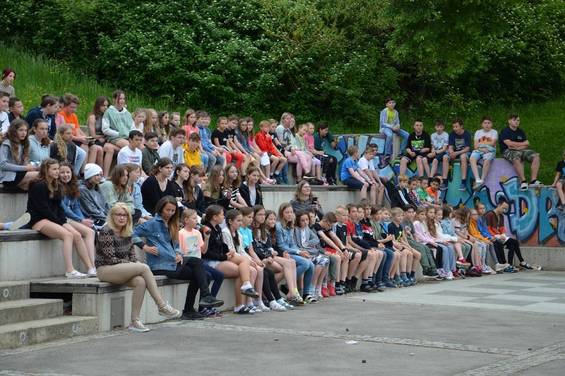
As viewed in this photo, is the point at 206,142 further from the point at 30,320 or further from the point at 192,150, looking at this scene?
the point at 30,320

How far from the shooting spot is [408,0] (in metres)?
27.6

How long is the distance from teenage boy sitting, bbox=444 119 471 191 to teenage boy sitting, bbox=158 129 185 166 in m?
8.99

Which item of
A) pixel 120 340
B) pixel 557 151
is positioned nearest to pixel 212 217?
pixel 120 340

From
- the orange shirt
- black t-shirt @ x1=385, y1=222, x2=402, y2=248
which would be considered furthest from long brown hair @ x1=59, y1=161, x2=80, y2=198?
black t-shirt @ x1=385, y1=222, x2=402, y2=248

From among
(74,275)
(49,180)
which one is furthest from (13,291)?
(49,180)

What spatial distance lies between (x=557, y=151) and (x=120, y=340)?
19.1 metres

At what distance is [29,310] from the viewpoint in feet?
42.8

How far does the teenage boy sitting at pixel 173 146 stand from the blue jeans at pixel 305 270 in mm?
3038

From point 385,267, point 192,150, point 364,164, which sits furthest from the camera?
point 364,164

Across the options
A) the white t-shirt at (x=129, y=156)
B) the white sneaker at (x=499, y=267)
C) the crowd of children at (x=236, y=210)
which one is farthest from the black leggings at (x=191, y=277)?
the white sneaker at (x=499, y=267)

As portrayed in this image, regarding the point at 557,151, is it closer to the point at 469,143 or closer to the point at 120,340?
the point at 469,143

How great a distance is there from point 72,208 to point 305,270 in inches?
156

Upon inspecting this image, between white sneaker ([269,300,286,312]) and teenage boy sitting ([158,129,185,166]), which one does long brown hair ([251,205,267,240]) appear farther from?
teenage boy sitting ([158,129,185,166])

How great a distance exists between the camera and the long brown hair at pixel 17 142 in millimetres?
15727
